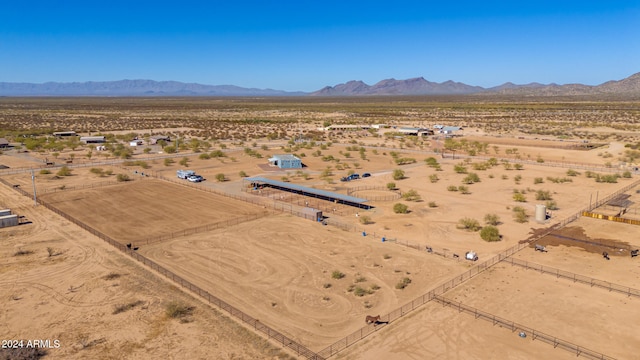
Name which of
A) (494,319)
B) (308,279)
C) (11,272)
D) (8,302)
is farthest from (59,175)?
(494,319)

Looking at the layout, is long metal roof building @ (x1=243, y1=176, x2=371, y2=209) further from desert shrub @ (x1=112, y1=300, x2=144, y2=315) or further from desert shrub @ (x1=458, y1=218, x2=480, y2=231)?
desert shrub @ (x1=112, y1=300, x2=144, y2=315)

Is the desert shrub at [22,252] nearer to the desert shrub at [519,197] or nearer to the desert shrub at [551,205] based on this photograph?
the desert shrub at [519,197]

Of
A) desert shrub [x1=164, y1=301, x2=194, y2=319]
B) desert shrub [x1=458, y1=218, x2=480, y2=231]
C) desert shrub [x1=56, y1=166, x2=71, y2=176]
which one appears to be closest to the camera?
desert shrub [x1=164, y1=301, x2=194, y2=319]

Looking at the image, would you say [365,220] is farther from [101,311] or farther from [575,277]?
[101,311]

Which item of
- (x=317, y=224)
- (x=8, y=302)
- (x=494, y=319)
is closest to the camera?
(x=494, y=319)

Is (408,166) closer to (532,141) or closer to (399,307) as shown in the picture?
(532,141)

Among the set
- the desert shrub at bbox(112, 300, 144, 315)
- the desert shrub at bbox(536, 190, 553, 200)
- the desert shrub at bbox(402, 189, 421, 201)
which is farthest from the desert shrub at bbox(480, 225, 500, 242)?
the desert shrub at bbox(112, 300, 144, 315)
